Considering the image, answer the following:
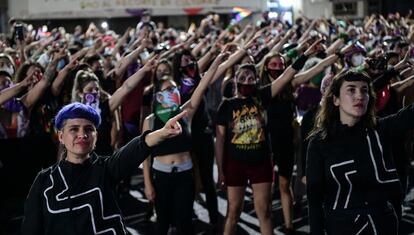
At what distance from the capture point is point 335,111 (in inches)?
152

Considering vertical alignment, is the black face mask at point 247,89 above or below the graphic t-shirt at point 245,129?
above

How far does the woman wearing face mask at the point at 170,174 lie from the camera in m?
5.37

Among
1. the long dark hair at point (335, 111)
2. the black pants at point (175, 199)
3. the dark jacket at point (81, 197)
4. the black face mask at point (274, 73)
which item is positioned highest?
the black face mask at point (274, 73)

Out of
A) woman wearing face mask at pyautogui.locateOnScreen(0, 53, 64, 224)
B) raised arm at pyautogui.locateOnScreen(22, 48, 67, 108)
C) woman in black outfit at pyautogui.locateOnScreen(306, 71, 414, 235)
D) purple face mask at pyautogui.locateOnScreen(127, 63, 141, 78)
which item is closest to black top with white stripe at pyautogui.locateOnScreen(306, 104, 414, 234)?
woman in black outfit at pyautogui.locateOnScreen(306, 71, 414, 235)

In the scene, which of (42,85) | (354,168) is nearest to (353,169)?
(354,168)

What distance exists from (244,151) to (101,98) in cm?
141

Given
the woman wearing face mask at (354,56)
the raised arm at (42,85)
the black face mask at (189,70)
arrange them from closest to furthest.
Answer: the raised arm at (42,85)
the black face mask at (189,70)
the woman wearing face mask at (354,56)

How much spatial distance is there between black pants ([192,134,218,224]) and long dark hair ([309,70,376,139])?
2970mm

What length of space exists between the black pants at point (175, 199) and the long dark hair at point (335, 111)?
1.76 metres

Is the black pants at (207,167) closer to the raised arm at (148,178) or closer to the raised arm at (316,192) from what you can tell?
the raised arm at (148,178)

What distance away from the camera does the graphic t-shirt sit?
5.63m

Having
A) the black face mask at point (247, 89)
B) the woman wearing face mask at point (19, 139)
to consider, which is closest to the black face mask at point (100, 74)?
the woman wearing face mask at point (19, 139)

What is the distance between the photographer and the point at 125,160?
130 inches

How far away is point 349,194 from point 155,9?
2691cm
